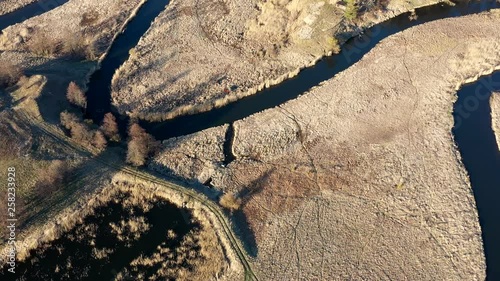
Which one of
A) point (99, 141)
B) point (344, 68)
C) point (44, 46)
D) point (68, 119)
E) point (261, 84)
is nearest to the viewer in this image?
point (99, 141)

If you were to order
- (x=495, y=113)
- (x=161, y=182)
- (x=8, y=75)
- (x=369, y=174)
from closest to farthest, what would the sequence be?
(x=369, y=174) < (x=161, y=182) < (x=495, y=113) < (x=8, y=75)

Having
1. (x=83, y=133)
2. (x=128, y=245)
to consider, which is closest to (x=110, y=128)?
(x=83, y=133)

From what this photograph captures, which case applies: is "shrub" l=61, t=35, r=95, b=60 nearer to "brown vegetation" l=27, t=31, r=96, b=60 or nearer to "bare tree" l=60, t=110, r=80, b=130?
"brown vegetation" l=27, t=31, r=96, b=60

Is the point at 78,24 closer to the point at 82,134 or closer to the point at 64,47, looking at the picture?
the point at 64,47

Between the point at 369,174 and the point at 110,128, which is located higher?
the point at 369,174

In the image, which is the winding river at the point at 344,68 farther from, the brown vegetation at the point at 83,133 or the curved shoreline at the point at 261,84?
the brown vegetation at the point at 83,133

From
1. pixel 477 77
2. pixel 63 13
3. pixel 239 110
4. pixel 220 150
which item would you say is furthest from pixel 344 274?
Answer: pixel 63 13

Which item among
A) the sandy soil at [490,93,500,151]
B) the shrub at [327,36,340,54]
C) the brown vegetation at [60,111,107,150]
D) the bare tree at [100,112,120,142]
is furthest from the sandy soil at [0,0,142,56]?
the sandy soil at [490,93,500,151]
